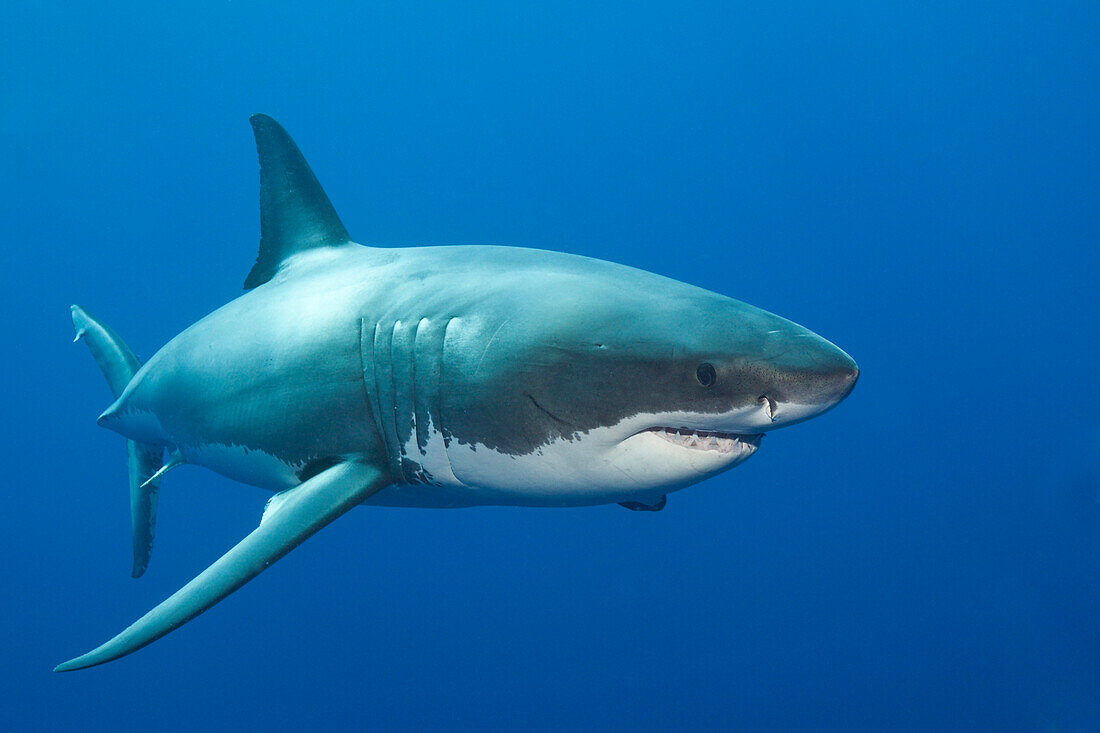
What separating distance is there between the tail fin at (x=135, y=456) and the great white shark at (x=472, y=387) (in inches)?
58.3

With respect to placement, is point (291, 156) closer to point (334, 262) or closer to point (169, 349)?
point (334, 262)

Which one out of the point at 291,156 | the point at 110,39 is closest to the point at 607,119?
the point at 110,39

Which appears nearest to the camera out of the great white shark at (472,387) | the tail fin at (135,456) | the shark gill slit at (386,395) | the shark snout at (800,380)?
the shark snout at (800,380)

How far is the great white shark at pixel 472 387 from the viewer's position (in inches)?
70.6

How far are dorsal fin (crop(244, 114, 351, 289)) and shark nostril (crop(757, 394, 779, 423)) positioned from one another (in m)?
2.68

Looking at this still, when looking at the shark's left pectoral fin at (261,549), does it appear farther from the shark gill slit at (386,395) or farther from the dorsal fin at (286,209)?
the dorsal fin at (286,209)

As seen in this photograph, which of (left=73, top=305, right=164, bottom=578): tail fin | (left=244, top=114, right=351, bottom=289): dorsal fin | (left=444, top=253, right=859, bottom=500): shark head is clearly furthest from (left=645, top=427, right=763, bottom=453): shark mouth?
(left=73, top=305, right=164, bottom=578): tail fin

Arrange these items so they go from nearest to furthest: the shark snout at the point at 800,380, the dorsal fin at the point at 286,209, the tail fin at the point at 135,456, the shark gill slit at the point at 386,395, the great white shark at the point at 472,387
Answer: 1. the shark snout at the point at 800,380
2. the great white shark at the point at 472,387
3. the shark gill slit at the point at 386,395
4. the dorsal fin at the point at 286,209
5. the tail fin at the point at 135,456

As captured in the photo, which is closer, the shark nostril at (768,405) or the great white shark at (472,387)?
the shark nostril at (768,405)

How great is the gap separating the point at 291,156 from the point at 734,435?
9.63ft

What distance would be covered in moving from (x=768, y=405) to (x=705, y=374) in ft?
0.57

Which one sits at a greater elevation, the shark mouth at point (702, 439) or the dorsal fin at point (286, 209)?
the dorsal fin at point (286, 209)

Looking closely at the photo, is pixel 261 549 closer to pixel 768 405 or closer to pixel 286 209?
pixel 768 405

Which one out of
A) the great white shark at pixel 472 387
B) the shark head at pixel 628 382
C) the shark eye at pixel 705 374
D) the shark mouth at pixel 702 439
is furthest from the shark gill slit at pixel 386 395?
the shark eye at pixel 705 374
